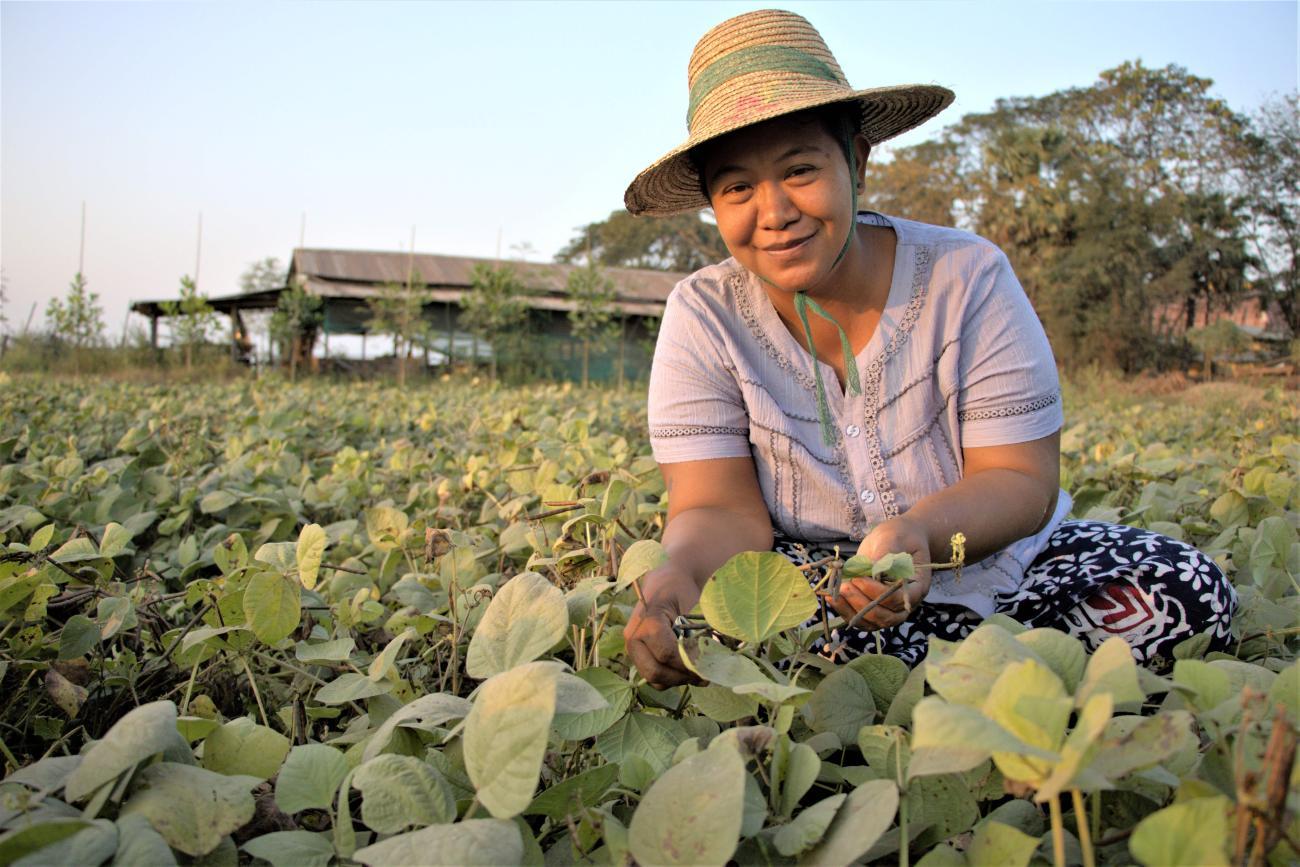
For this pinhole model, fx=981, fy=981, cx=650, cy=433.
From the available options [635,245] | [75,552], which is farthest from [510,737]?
[635,245]

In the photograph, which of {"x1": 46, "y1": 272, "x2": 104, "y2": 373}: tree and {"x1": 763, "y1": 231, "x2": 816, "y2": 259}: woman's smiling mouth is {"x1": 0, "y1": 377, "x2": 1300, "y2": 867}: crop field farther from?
{"x1": 46, "y1": 272, "x2": 104, "y2": 373}: tree

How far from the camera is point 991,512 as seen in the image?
1.28 m

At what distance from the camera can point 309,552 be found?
1.01 meters

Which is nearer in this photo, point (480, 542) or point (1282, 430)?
point (480, 542)

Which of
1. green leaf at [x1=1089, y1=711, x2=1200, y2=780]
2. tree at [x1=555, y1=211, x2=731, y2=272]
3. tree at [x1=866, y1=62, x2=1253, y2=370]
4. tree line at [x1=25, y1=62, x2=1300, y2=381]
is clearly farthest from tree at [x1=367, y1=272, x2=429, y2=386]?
green leaf at [x1=1089, y1=711, x2=1200, y2=780]

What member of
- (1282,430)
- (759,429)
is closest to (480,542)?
(759,429)

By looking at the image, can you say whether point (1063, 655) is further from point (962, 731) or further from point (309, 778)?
point (309, 778)

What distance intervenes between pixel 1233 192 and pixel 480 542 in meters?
23.6

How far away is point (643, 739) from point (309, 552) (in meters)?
0.42

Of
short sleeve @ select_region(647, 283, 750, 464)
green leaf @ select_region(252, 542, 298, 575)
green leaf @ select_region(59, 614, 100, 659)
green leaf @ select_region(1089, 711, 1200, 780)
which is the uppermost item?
short sleeve @ select_region(647, 283, 750, 464)

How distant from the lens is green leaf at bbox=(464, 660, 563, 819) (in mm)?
544

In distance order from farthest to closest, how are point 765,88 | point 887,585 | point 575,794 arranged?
point 765,88 < point 887,585 < point 575,794

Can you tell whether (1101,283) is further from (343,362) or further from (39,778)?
(39,778)

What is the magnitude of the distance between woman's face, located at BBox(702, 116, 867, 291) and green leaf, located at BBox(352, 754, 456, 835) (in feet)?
3.18
